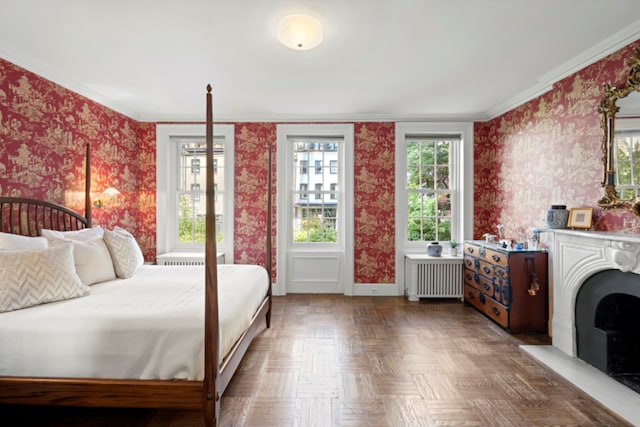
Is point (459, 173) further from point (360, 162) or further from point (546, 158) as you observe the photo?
point (360, 162)

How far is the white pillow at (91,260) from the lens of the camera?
2.70m

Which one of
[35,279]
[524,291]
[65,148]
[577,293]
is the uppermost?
[65,148]

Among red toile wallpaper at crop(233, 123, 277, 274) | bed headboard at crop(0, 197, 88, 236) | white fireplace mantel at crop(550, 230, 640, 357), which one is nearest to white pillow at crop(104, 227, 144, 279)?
bed headboard at crop(0, 197, 88, 236)

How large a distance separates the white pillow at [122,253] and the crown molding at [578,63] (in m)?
4.53

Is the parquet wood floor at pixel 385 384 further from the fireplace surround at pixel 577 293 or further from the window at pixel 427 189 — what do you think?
the window at pixel 427 189

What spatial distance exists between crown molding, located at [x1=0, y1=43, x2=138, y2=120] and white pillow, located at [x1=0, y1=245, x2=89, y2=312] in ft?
6.06

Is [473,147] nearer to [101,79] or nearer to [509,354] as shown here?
[509,354]

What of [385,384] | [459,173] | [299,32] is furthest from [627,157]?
[299,32]

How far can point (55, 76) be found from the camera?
3225 millimetres

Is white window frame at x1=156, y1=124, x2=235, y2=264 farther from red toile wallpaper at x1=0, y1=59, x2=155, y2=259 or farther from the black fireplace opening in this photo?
the black fireplace opening

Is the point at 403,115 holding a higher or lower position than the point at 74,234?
higher

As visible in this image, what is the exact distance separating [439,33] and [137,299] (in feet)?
9.73

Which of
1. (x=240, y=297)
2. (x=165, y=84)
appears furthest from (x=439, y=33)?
(x=165, y=84)

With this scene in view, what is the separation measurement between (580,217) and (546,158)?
86 centimetres
